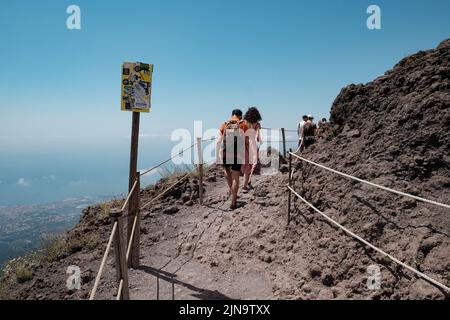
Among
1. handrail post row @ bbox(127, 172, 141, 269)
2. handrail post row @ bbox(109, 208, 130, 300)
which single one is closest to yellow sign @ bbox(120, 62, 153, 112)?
handrail post row @ bbox(127, 172, 141, 269)

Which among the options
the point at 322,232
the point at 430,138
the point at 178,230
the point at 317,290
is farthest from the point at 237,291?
the point at 430,138

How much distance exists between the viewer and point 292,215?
18.7ft

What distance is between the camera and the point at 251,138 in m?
7.19

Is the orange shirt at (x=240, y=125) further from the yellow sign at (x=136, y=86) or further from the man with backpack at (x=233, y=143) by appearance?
the yellow sign at (x=136, y=86)

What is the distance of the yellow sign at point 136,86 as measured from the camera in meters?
4.92

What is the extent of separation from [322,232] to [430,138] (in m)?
2.14

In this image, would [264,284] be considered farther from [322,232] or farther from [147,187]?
[147,187]

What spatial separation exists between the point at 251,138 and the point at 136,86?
10.1 ft

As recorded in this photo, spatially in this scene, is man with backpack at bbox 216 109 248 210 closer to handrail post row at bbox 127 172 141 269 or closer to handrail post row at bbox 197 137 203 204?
handrail post row at bbox 197 137 203 204

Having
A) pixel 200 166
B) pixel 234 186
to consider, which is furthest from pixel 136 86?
pixel 200 166

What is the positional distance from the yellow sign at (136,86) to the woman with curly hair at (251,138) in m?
2.71
